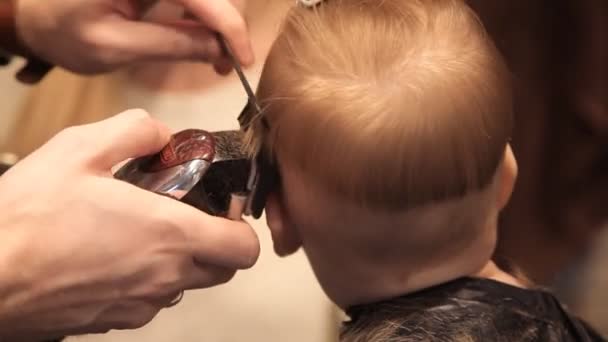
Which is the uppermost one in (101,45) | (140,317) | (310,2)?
(310,2)

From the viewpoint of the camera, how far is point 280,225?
26.0 inches

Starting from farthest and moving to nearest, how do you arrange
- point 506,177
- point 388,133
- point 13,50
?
point 13,50 → point 506,177 → point 388,133

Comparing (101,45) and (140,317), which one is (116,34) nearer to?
(101,45)

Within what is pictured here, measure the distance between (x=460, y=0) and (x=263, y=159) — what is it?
8.8 inches

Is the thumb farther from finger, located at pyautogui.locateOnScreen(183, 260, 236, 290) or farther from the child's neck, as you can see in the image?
the child's neck

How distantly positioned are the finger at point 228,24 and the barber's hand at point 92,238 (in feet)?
0.42

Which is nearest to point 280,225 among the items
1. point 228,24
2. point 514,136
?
point 228,24

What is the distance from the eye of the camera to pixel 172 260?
58cm

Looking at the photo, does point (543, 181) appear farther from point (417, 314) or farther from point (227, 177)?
point (227, 177)

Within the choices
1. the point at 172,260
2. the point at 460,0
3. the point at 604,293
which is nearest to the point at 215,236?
the point at 172,260

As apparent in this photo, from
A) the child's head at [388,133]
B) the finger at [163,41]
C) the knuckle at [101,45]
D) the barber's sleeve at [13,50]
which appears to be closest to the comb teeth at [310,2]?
the child's head at [388,133]

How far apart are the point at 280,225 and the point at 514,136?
43 centimetres

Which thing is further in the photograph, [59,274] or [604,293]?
[604,293]

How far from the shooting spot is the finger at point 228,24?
2.20 ft
